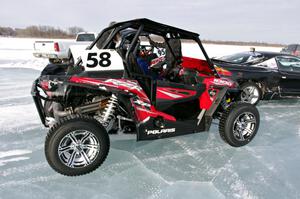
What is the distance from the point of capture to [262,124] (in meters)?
5.30

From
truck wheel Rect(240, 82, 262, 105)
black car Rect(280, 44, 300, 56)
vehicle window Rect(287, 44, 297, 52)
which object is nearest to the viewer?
truck wheel Rect(240, 82, 262, 105)

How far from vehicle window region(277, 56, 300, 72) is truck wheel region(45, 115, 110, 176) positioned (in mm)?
5624

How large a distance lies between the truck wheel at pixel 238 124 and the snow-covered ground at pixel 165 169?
0.15 meters

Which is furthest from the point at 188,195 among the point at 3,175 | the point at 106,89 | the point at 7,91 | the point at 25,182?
the point at 7,91

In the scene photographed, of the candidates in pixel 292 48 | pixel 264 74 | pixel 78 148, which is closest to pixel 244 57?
pixel 264 74

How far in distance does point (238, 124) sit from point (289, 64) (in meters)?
4.00

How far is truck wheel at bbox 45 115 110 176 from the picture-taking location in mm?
2889

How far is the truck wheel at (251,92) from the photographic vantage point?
21.1 feet

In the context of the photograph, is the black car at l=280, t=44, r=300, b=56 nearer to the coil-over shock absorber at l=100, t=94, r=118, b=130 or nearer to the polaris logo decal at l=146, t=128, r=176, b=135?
the polaris logo decal at l=146, t=128, r=176, b=135

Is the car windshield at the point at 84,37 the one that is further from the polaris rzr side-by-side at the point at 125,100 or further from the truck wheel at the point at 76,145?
the truck wheel at the point at 76,145

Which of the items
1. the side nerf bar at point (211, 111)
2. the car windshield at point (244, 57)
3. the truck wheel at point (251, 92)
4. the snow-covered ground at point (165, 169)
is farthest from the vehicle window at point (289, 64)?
the side nerf bar at point (211, 111)

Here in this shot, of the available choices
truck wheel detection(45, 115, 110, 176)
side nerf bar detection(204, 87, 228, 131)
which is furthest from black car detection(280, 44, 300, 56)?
truck wheel detection(45, 115, 110, 176)

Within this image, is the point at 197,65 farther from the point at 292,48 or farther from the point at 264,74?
the point at 292,48

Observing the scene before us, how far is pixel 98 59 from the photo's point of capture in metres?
3.13
